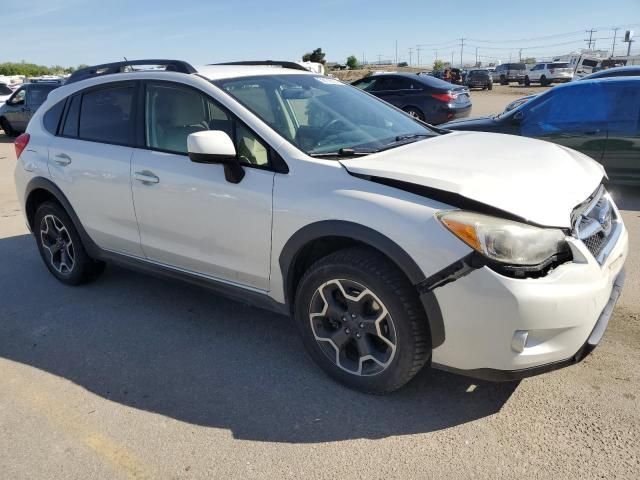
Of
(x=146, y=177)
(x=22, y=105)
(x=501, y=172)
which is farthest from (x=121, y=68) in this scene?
(x=22, y=105)

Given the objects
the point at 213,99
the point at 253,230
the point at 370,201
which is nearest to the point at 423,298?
the point at 370,201

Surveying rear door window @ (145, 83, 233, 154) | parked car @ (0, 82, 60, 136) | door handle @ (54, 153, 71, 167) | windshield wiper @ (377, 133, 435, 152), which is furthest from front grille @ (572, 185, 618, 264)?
parked car @ (0, 82, 60, 136)

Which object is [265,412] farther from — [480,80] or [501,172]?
[480,80]

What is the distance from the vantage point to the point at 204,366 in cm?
334

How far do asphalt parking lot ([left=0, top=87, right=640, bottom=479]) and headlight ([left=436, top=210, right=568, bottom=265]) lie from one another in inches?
34.1

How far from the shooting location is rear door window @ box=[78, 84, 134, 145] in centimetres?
391

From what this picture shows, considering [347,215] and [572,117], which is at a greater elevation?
[347,215]

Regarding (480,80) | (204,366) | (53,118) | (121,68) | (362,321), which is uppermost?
(121,68)

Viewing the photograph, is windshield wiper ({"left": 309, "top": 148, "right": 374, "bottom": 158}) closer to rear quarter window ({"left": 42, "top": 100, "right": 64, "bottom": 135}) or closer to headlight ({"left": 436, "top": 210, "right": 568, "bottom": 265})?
headlight ({"left": 436, "top": 210, "right": 568, "bottom": 265})

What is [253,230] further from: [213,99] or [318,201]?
[213,99]

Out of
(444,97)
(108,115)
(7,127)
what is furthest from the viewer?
(7,127)

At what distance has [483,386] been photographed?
9.78 ft

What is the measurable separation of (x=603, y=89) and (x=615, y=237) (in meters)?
4.57

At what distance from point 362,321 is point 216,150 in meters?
1.22
